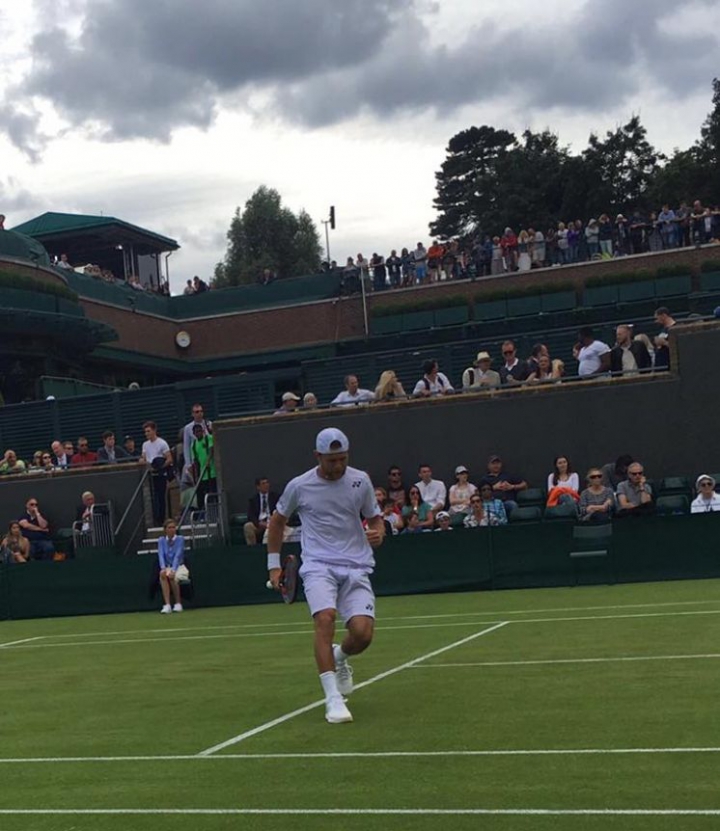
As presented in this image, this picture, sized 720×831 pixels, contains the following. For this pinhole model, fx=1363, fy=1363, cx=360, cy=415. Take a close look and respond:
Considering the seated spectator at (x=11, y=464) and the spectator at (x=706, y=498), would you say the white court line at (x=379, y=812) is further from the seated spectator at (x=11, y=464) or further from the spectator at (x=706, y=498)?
the seated spectator at (x=11, y=464)

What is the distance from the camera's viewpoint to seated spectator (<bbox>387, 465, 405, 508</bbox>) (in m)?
24.3

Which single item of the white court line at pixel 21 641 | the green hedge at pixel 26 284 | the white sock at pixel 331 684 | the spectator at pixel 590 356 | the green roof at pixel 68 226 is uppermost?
the green roof at pixel 68 226

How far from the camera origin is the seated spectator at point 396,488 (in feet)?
79.8

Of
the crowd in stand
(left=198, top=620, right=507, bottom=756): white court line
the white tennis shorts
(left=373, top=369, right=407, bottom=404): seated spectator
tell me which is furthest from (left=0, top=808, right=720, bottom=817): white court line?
the crowd in stand

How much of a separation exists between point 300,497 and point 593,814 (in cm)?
393

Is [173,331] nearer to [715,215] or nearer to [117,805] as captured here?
[715,215]

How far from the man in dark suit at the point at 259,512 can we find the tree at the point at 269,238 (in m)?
63.4

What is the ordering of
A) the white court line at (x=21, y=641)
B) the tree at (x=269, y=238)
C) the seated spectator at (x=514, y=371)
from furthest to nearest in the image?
the tree at (x=269, y=238) → the seated spectator at (x=514, y=371) → the white court line at (x=21, y=641)

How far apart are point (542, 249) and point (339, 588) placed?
36.1m

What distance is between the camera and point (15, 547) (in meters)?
26.0

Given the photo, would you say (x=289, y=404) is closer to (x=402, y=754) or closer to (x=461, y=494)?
(x=461, y=494)

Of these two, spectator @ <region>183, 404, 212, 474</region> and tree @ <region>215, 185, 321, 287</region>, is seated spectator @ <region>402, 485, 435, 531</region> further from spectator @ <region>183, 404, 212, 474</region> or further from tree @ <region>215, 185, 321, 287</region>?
tree @ <region>215, 185, 321, 287</region>

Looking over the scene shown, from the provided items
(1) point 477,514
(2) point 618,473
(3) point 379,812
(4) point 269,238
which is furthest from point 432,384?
(4) point 269,238

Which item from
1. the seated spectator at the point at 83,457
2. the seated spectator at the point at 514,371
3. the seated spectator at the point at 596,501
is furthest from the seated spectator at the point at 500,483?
the seated spectator at the point at 83,457
